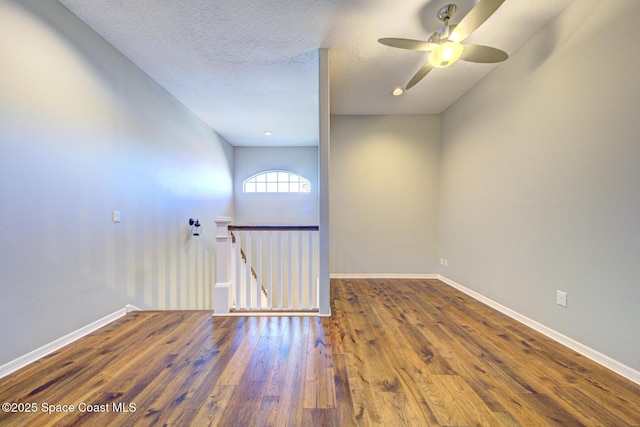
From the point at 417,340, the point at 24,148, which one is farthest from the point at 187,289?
the point at 417,340

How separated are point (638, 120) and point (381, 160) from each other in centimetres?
281

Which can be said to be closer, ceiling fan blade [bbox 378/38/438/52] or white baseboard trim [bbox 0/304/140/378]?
white baseboard trim [bbox 0/304/140/378]

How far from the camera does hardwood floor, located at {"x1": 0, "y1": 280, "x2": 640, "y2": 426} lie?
1.33 meters

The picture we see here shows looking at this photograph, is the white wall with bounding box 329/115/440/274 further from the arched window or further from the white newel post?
the arched window

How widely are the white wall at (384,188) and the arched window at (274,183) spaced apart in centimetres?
226

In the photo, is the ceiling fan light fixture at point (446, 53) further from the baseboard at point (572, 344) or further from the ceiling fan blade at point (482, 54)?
the baseboard at point (572, 344)

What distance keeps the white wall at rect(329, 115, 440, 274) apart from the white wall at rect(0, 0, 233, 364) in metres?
2.53

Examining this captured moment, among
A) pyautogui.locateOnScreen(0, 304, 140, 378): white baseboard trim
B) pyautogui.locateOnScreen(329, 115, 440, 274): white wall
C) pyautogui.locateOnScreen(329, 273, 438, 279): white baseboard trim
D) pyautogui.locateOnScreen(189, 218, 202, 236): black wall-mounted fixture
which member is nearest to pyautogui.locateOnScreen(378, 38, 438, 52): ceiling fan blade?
pyautogui.locateOnScreen(329, 115, 440, 274): white wall

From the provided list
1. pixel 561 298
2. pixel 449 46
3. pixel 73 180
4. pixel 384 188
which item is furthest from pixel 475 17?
pixel 73 180

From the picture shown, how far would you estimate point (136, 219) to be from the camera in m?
2.78

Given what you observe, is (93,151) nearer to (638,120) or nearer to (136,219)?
(136,219)

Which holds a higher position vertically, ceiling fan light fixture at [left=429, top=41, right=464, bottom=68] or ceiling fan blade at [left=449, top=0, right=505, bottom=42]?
ceiling fan blade at [left=449, top=0, right=505, bottom=42]

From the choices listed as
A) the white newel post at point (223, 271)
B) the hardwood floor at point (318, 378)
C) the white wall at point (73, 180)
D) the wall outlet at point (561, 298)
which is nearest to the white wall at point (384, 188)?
the hardwood floor at point (318, 378)

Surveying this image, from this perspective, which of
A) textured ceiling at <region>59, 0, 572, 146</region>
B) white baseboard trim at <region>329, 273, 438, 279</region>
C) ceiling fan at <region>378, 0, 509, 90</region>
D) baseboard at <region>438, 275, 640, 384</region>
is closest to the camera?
baseboard at <region>438, 275, 640, 384</region>
